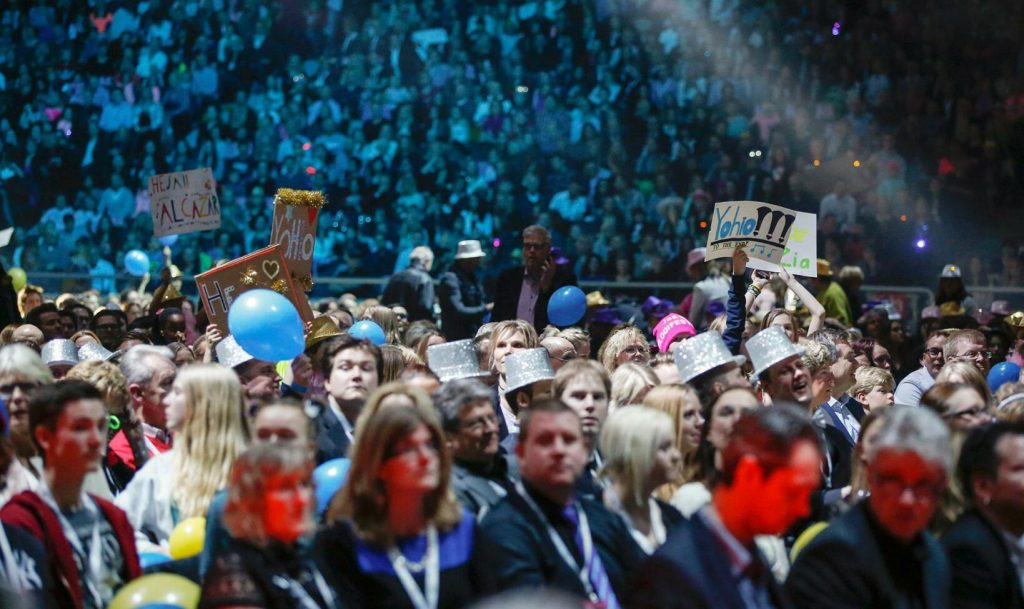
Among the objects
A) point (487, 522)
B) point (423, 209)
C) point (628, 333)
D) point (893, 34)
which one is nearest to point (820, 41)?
point (893, 34)

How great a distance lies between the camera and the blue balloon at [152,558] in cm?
509

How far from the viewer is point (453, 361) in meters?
7.63

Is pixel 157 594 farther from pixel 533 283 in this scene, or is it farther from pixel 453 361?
pixel 533 283

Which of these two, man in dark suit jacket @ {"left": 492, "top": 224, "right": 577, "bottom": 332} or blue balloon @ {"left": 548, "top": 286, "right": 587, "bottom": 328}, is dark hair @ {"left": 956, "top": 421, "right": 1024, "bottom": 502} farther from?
man in dark suit jacket @ {"left": 492, "top": 224, "right": 577, "bottom": 332}

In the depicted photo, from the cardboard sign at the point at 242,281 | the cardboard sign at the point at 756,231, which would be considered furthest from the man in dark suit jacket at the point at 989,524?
the cardboard sign at the point at 756,231

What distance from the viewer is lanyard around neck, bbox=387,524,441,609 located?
4164mm

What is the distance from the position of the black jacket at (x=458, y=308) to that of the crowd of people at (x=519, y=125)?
12.2 feet

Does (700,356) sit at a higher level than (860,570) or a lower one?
higher

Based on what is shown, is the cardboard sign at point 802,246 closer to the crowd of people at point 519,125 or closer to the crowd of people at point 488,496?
the crowd of people at point 488,496

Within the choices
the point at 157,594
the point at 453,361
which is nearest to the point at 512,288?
the point at 453,361

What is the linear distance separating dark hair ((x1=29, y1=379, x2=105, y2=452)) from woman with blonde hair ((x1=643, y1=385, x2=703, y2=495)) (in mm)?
2164

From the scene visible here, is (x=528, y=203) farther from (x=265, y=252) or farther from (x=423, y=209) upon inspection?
(x=265, y=252)

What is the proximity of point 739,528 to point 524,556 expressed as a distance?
32.4 inches

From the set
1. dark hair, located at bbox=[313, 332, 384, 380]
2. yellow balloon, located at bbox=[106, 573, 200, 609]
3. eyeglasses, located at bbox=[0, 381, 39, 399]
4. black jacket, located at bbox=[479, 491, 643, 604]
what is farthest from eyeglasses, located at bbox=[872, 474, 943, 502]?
eyeglasses, located at bbox=[0, 381, 39, 399]
